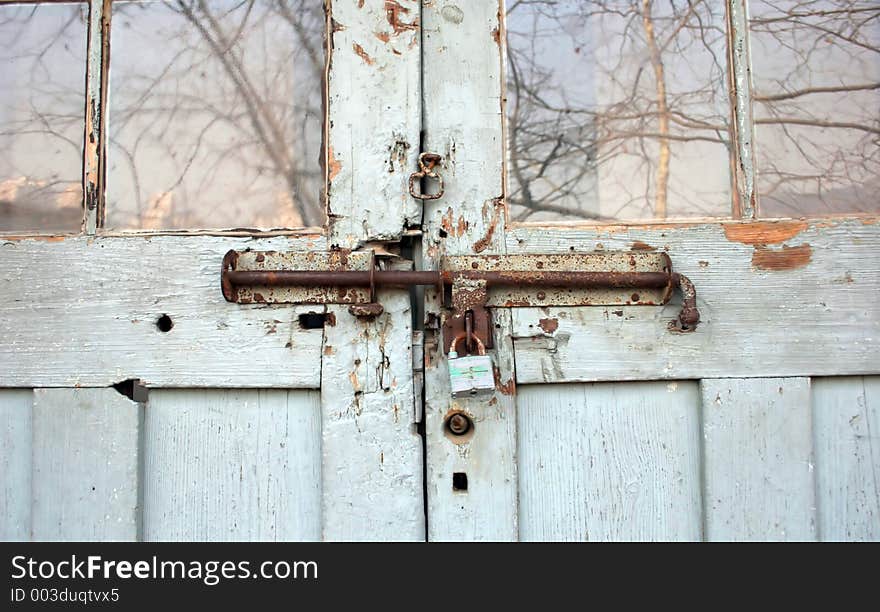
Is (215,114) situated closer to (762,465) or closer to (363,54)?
(363,54)

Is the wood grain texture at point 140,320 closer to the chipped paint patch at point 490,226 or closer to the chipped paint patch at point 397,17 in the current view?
the chipped paint patch at point 490,226

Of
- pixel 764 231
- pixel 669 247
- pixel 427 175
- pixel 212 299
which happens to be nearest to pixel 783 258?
pixel 764 231

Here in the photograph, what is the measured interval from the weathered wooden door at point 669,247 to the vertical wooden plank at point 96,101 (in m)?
0.50

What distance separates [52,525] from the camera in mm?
876

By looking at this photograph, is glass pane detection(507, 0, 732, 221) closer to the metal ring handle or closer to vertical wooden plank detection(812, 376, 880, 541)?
the metal ring handle

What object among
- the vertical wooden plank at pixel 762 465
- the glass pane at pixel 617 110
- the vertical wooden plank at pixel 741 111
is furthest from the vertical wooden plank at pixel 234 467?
the vertical wooden plank at pixel 741 111

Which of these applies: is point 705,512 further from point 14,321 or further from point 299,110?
point 14,321

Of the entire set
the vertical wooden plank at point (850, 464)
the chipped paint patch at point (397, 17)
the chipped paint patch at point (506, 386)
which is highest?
the chipped paint patch at point (397, 17)

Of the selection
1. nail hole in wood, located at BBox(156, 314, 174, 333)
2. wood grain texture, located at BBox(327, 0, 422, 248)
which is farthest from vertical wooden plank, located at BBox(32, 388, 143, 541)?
wood grain texture, located at BBox(327, 0, 422, 248)

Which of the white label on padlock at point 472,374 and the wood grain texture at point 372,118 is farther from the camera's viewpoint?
the wood grain texture at point 372,118

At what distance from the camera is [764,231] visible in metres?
0.88

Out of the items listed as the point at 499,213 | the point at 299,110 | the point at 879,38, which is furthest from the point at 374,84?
the point at 879,38

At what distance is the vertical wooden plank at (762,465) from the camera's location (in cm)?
85

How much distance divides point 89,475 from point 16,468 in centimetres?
12
